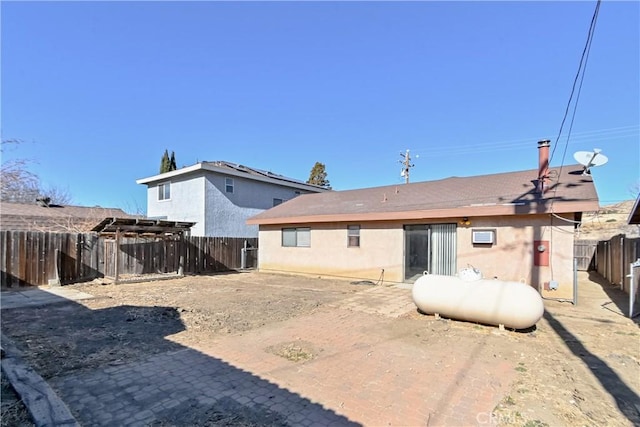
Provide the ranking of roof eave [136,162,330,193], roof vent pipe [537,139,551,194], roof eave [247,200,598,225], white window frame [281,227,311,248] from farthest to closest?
1. roof eave [136,162,330,193]
2. white window frame [281,227,311,248]
3. roof vent pipe [537,139,551,194]
4. roof eave [247,200,598,225]

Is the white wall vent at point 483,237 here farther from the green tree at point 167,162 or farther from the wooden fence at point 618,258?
the green tree at point 167,162

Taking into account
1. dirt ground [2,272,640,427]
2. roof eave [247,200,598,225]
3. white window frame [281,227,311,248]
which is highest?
roof eave [247,200,598,225]

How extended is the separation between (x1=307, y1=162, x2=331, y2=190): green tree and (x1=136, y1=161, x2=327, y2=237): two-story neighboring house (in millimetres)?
14983

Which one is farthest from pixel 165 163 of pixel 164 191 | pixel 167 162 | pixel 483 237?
pixel 483 237

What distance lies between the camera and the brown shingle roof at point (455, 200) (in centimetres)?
889

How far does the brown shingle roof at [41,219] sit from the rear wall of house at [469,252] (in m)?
13.2

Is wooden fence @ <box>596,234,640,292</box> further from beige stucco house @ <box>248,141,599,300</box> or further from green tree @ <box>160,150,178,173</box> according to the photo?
green tree @ <box>160,150,178,173</box>

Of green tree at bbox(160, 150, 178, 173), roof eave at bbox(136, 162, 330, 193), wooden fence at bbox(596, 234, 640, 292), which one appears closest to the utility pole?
roof eave at bbox(136, 162, 330, 193)

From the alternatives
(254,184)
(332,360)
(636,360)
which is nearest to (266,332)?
(332,360)

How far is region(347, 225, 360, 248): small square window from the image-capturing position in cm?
1283

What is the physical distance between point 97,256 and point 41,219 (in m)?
10.5

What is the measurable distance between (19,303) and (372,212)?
1080 centimetres

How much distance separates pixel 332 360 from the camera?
4.35 meters

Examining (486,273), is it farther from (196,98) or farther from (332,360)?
(196,98)
